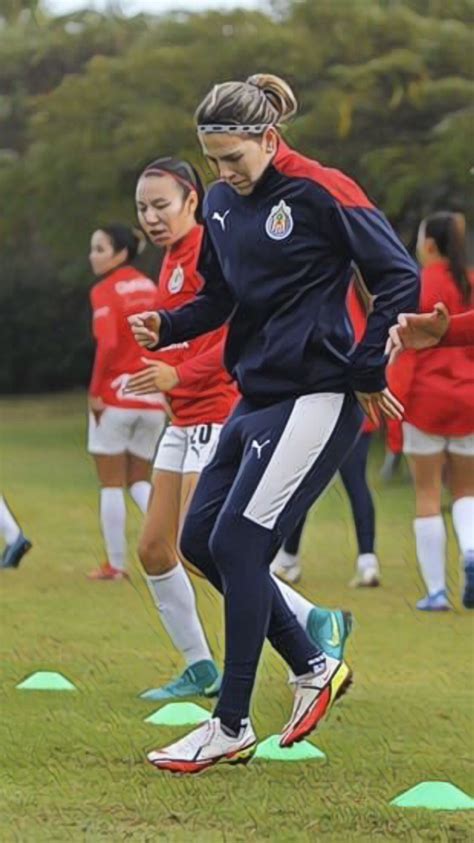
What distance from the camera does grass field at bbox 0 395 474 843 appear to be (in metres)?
5.56

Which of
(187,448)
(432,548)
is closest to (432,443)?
(432,548)

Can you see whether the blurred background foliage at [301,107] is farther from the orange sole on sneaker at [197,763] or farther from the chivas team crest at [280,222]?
the orange sole on sneaker at [197,763]

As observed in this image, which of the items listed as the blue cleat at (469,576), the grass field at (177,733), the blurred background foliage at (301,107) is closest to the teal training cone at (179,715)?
the grass field at (177,733)

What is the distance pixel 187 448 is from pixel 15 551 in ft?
12.8

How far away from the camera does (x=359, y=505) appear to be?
459 inches

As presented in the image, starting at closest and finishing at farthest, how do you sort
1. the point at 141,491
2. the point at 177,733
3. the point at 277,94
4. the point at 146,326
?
the point at 277,94 < the point at 146,326 < the point at 177,733 < the point at 141,491

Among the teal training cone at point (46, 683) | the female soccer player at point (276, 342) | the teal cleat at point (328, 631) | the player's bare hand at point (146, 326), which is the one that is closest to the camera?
the female soccer player at point (276, 342)

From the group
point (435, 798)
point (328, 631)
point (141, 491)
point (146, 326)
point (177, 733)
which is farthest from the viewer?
point (141, 491)

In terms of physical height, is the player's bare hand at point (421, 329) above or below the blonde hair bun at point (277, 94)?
below

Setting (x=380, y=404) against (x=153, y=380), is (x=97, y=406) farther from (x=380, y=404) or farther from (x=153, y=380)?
(x=380, y=404)

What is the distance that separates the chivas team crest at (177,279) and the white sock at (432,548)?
317cm

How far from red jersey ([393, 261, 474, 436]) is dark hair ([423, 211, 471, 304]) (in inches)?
1.7

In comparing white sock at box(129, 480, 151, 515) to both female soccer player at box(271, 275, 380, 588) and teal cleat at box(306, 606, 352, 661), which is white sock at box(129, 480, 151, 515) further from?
teal cleat at box(306, 606, 352, 661)

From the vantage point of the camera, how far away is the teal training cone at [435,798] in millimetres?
5773
